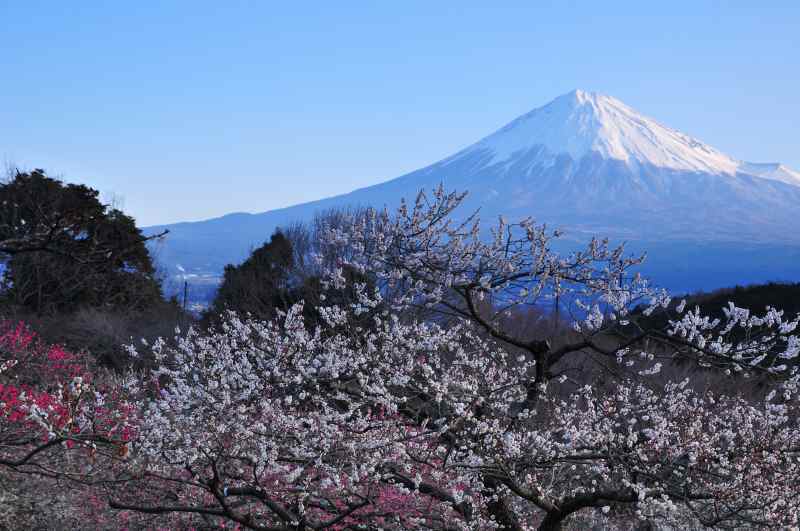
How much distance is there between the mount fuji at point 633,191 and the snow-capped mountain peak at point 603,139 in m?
0.28

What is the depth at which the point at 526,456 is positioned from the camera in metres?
6.08

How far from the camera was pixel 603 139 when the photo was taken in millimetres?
177250

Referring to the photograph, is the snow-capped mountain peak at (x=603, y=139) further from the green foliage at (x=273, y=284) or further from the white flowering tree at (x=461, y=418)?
the white flowering tree at (x=461, y=418)

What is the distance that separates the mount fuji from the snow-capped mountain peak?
0.28m

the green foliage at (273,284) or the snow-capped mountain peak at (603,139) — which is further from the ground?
the snow-capped mountain peak at (603,139)

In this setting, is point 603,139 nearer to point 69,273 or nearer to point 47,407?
point 69,273

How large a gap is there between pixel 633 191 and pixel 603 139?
1749 centimetres

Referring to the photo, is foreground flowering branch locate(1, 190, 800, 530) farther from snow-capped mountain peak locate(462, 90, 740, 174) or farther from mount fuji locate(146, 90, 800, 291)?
snow-capped mountain peak locate(462, 90, 740, 174)

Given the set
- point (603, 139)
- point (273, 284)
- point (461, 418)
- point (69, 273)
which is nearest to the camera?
point (461, 418)

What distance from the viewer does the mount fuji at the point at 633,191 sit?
14650cm

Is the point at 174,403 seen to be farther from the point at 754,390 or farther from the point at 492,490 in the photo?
the point at 754,390

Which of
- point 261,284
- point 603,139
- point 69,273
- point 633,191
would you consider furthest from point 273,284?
point 603,139

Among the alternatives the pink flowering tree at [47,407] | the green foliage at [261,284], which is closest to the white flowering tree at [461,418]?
the pink flowering tree at [47,407]

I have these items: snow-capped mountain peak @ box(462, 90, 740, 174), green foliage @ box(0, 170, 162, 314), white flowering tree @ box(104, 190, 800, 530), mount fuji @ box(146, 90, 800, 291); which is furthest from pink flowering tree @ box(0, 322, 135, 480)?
snow-capped mountain peak @ box(462, 90, 740, 174)
